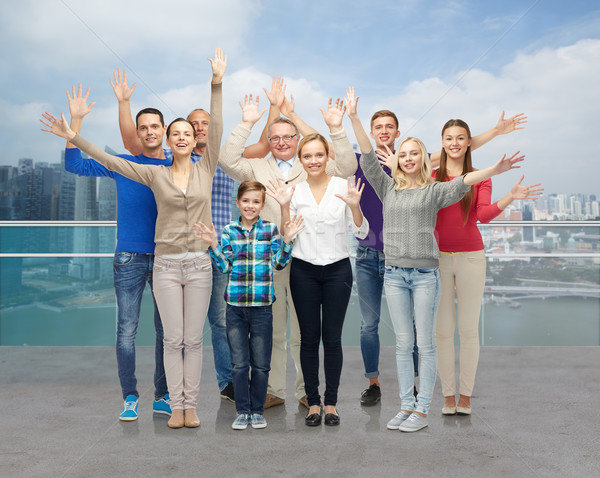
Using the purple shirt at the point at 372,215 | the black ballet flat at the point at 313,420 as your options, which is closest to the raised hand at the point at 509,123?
the purple shirt at the point at 372,215

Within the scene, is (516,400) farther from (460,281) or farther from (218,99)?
(218,99)

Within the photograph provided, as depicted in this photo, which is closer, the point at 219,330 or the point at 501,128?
the point at 501,128

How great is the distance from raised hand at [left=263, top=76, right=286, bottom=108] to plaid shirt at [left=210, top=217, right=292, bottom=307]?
0.66 meters

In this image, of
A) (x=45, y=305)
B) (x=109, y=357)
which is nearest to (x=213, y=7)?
(x=45, y=305)

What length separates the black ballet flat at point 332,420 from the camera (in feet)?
6.49

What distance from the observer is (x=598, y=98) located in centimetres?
2881

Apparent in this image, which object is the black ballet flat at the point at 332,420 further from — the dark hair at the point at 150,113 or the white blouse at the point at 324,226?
the dark hair at the point at 150,113

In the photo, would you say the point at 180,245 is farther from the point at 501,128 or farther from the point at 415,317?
the point at 501,128

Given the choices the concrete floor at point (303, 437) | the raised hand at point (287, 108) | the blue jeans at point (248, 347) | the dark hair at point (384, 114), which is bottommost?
the concrete floor at point (303, 437)

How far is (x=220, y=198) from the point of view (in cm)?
232

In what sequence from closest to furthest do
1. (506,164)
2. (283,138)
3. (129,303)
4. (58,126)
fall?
(506,164) < (58,126) < (129,303) < (283,138)

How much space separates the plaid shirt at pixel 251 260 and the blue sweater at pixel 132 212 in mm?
270

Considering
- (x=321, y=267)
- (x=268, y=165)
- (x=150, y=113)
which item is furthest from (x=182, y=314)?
(x=150, y=113)

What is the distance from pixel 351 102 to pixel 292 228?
53cm
